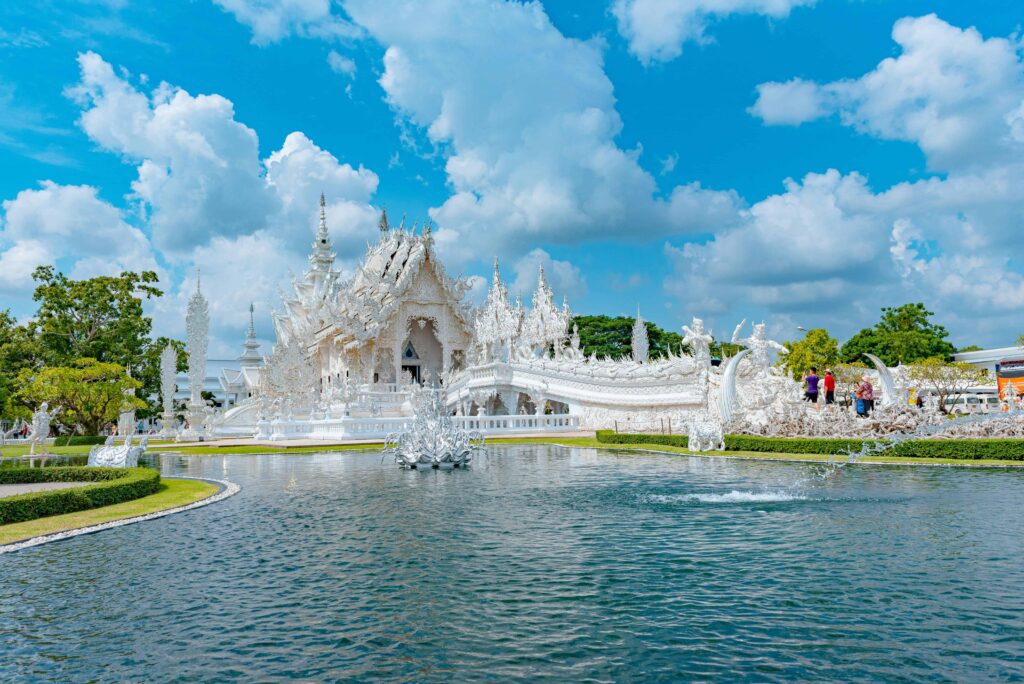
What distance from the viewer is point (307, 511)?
12812mm

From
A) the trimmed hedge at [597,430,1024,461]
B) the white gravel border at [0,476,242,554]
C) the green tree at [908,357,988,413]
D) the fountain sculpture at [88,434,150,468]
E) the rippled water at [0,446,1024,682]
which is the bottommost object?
the rippled water at [0,446,1024,682]

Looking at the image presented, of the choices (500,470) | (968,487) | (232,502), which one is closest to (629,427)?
(500,470)

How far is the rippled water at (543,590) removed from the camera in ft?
18.9

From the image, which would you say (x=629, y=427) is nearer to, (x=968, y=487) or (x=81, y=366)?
(x=968, y=487)

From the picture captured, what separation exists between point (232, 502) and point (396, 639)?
9186 mm

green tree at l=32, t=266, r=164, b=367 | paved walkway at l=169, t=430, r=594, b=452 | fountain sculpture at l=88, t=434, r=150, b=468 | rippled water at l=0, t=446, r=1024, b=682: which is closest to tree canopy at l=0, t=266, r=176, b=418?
green tree at l=32, t=266, r=164, b=367

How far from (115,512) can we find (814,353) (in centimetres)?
4583

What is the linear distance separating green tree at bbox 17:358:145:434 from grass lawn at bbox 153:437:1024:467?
6484 millimetres

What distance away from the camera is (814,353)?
4906 centimetres

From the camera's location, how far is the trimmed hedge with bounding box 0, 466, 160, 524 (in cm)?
1206

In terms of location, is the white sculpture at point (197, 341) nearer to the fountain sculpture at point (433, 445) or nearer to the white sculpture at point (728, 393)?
the fountain sculpture at point (433, 445)

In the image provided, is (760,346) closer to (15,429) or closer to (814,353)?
(814,353)

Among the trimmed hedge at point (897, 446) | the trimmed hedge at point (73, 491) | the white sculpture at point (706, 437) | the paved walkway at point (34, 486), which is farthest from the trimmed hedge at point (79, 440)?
the white sculpture at point (706, 437)

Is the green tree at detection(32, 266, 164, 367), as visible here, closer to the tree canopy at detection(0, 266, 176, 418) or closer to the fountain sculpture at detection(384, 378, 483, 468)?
the tree canopy at detection(0, 266, 176, 418)
